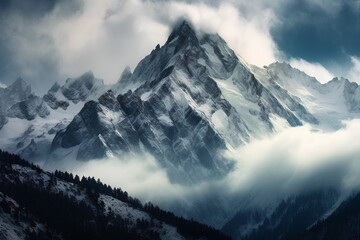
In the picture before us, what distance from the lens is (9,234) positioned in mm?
195875
